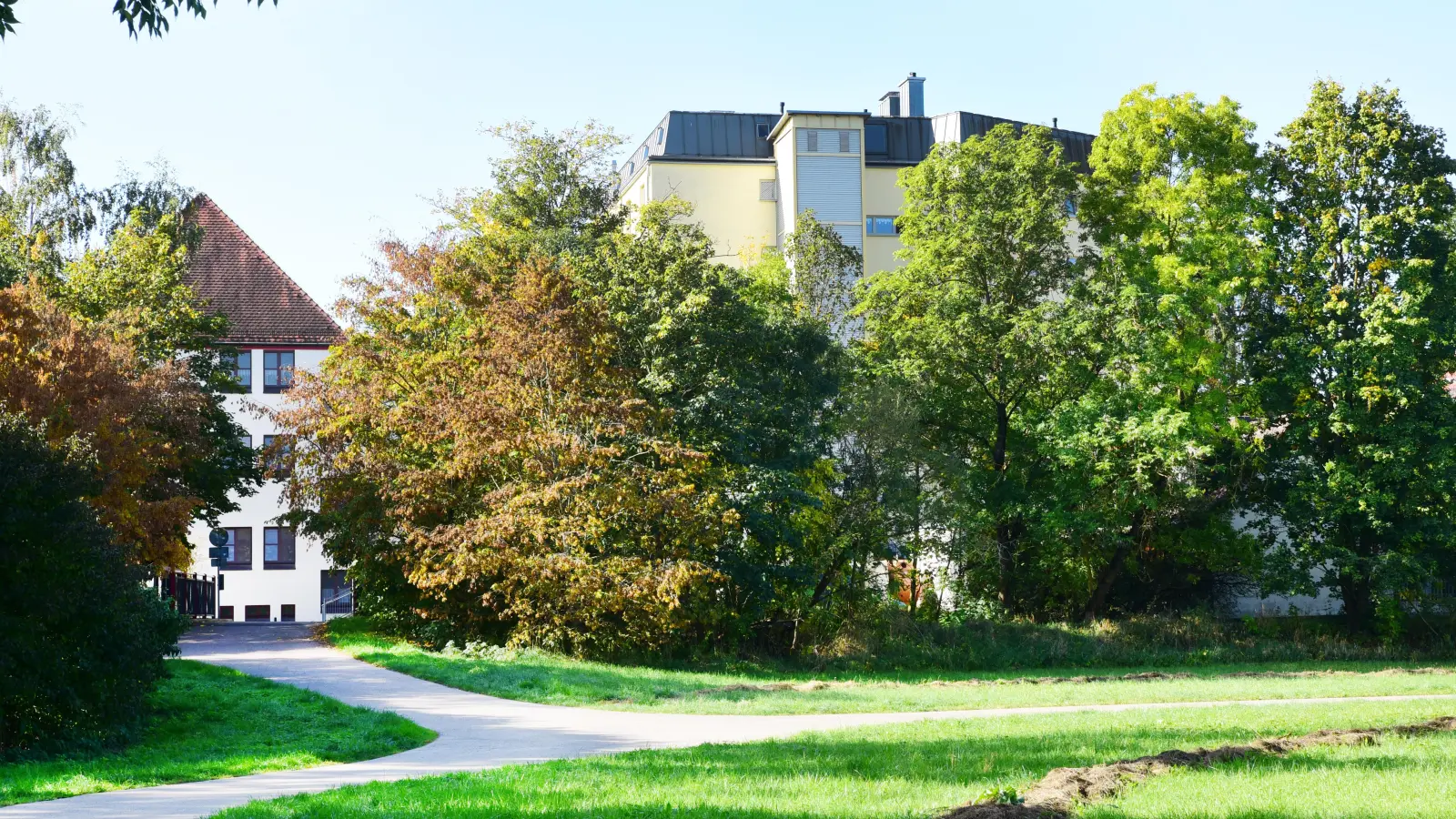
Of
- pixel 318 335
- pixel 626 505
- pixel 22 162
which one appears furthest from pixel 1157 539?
pixel 22 162

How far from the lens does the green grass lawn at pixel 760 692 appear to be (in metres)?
18.5

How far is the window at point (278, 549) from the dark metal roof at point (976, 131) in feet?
102

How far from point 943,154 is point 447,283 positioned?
573 inches

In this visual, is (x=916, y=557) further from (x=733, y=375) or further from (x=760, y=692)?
(x=760, y=692)

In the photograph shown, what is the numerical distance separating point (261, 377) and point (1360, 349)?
115 ft

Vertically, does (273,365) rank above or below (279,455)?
above

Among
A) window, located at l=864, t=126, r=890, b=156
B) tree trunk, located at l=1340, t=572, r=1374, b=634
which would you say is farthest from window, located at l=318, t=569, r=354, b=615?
tree trunk, located at l=1340, t=572, r=1374, b=634

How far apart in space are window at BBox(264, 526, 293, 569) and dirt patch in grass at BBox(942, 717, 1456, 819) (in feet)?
138

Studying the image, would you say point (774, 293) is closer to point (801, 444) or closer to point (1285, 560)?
point (801, 444)

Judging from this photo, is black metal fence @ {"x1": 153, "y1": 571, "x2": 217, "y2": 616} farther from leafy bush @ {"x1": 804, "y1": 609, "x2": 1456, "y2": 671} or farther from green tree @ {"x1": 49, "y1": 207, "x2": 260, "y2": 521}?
leafy bush @ {"x1": 804, "y1": 609, "x2": 1456, "y2": 671}

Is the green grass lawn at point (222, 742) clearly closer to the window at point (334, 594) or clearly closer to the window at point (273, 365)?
the window at point (273, 365)

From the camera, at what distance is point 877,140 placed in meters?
60.1

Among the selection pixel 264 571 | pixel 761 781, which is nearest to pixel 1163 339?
pixel 761 781

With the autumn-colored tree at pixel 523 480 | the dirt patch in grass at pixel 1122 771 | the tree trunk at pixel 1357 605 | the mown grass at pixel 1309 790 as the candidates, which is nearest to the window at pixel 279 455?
the autumn-colored tree at pixel 523 480
